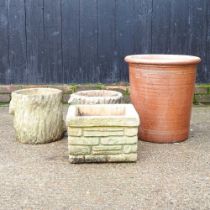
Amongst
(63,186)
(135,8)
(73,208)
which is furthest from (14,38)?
(73,208)

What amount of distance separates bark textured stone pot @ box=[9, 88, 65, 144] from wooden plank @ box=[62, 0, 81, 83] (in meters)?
1.44

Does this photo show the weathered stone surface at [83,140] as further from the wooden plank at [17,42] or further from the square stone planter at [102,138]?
the wooden plank at [17,42]

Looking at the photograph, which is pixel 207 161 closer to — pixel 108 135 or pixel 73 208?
pixel 108 135

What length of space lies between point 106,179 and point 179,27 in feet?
9.28

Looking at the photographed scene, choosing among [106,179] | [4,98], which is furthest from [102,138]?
[4,98]

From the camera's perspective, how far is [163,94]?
12.1 feet

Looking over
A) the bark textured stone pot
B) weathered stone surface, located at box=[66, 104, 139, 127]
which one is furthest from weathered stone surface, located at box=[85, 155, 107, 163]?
the bark textured stone pot

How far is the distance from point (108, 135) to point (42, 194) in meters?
0.77

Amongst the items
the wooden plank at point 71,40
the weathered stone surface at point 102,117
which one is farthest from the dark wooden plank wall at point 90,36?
the weathered stone surface at point 102,117

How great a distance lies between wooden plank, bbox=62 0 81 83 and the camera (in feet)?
16.9

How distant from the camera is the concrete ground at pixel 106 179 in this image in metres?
2.59

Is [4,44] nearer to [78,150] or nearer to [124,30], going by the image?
[124,30]

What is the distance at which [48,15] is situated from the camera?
202 inches

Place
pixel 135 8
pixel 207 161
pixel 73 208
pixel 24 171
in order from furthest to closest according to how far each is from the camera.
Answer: pixel 135 8
pixel 207 161
pixel 24 171
pixel 73 208
